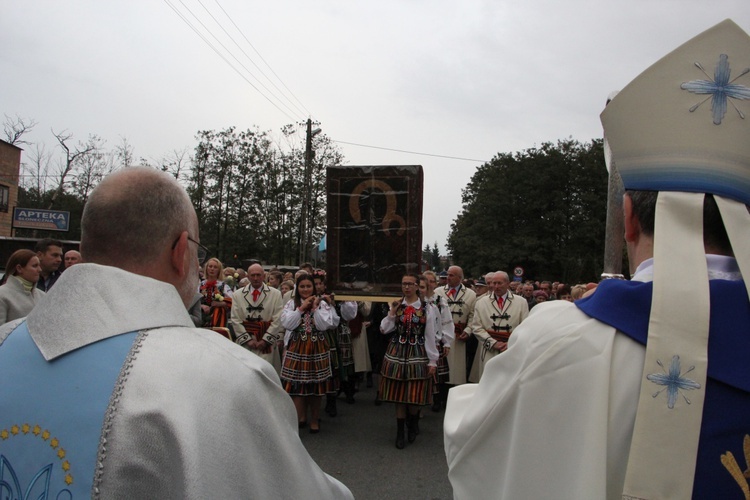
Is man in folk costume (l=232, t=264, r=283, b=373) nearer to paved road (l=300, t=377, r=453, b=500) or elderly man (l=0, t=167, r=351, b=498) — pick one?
paved road (l=300, t=377, r=453, b=500)

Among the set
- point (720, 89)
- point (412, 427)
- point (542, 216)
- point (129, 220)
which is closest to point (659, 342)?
point (720, 89)

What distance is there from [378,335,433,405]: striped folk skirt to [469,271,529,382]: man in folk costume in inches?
63.5

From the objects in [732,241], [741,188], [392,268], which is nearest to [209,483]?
[732,241]

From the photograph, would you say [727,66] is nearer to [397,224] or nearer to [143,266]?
[143,266]

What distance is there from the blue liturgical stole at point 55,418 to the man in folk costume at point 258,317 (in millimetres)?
6169

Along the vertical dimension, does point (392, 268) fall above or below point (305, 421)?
above

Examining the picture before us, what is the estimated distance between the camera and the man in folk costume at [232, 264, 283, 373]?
7.37 m

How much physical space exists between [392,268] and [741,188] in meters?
5.37

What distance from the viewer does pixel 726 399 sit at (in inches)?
50.9

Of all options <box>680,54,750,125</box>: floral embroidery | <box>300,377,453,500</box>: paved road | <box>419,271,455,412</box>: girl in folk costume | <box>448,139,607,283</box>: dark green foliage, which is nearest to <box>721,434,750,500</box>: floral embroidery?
<box>680,54,750,125</box>: floral embroidery

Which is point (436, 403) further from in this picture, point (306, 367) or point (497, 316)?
point (306, 367)

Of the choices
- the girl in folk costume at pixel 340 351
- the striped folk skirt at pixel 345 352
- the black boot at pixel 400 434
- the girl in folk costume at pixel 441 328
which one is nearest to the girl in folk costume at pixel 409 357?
the black boot at pixel 400 434

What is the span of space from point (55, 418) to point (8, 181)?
40013mm

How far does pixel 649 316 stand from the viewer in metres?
1.37
